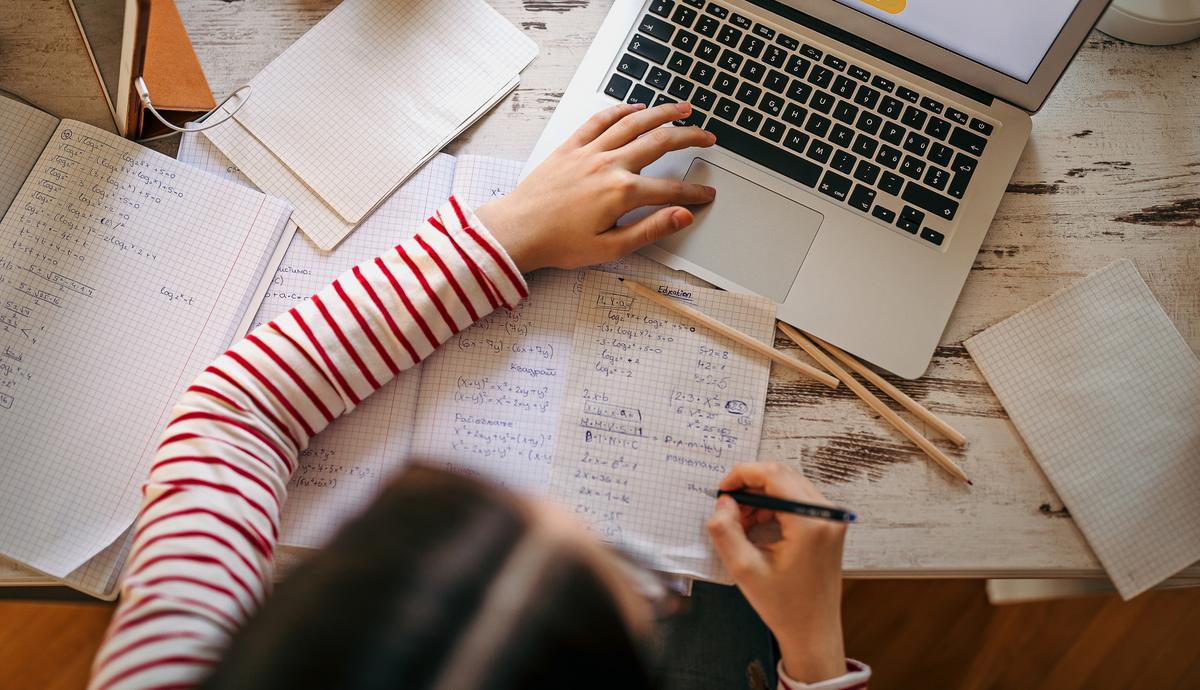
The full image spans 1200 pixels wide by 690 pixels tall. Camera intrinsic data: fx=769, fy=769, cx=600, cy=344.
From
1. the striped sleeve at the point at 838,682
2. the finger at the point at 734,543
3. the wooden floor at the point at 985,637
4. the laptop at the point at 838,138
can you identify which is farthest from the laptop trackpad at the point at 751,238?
the wooden floor at the point at 985,637

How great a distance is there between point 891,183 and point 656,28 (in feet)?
0.91

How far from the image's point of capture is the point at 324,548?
0.44 meters

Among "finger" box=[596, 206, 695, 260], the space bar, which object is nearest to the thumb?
"finger" box=[596, 206, 695, 260]

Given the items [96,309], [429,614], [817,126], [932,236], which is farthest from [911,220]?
[96,309]

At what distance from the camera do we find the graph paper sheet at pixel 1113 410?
2.17 feet

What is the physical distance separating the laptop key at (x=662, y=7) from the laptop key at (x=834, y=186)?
230mm

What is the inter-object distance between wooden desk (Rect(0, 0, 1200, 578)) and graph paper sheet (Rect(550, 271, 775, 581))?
0.15 feet

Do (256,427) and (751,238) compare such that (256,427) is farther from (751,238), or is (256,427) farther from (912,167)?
(912,167)

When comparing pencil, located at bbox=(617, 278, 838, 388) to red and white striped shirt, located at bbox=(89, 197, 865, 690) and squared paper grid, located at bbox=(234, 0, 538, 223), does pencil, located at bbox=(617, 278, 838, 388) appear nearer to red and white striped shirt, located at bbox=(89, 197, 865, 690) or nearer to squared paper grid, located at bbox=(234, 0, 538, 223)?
red and white striped shirt, located at bbox=(89, 197, 865, 690)

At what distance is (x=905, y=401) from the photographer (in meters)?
0.70

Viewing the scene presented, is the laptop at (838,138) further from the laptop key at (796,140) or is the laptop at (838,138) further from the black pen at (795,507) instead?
the black pen at (795,507)

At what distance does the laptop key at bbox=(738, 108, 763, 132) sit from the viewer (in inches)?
29.4

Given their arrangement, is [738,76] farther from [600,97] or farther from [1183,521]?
[1183,521]

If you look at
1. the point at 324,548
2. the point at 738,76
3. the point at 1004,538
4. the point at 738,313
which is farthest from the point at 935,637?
the point at 324,548
